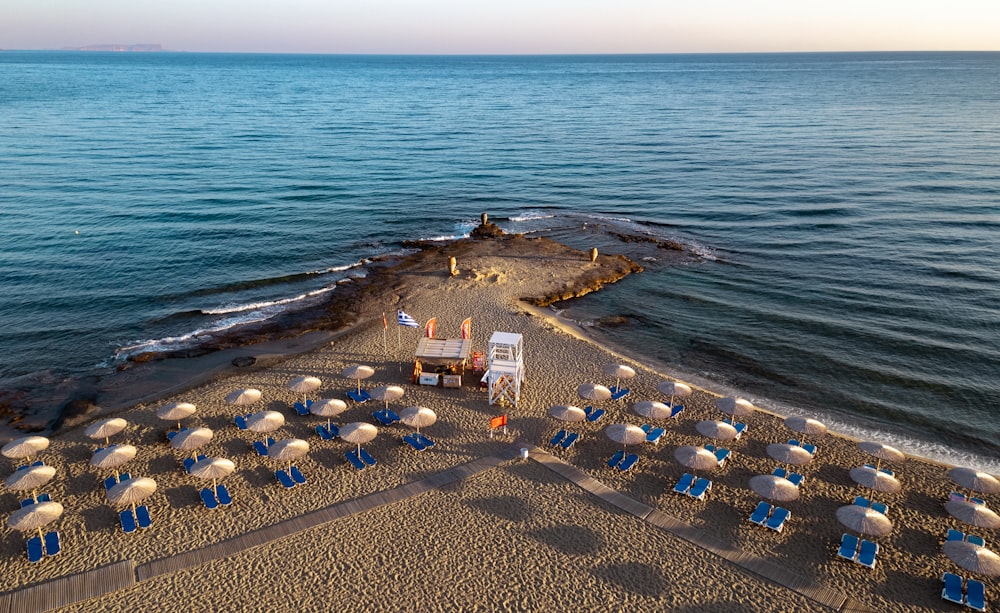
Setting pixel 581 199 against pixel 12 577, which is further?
pixel 581 199

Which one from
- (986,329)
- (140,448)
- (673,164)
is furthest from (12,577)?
(673,164)

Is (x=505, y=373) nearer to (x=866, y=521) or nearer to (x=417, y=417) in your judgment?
(x=417, y=417)

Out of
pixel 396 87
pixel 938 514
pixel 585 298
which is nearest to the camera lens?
pixel 938 514

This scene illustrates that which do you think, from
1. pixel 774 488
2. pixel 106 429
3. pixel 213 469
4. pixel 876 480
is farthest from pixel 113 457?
pixel 876 480

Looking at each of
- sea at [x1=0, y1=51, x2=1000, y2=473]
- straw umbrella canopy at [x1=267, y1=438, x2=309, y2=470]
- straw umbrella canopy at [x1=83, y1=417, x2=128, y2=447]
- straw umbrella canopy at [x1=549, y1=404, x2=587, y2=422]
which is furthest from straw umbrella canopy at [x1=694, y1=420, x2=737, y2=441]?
straw umbrella canopy at [x1=83, y1=417, x2=128, y2=447]

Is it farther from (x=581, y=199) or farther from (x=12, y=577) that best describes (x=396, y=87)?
(x=12, y=577)

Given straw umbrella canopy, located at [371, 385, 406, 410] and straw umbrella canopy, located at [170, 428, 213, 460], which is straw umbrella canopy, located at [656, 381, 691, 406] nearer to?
straw umbrella canopy, located at [371, 385, 406, 410]

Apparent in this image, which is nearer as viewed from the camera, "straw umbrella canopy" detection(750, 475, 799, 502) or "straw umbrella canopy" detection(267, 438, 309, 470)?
"straw umbrella canopy" detection(750, 475, 799, 502)
